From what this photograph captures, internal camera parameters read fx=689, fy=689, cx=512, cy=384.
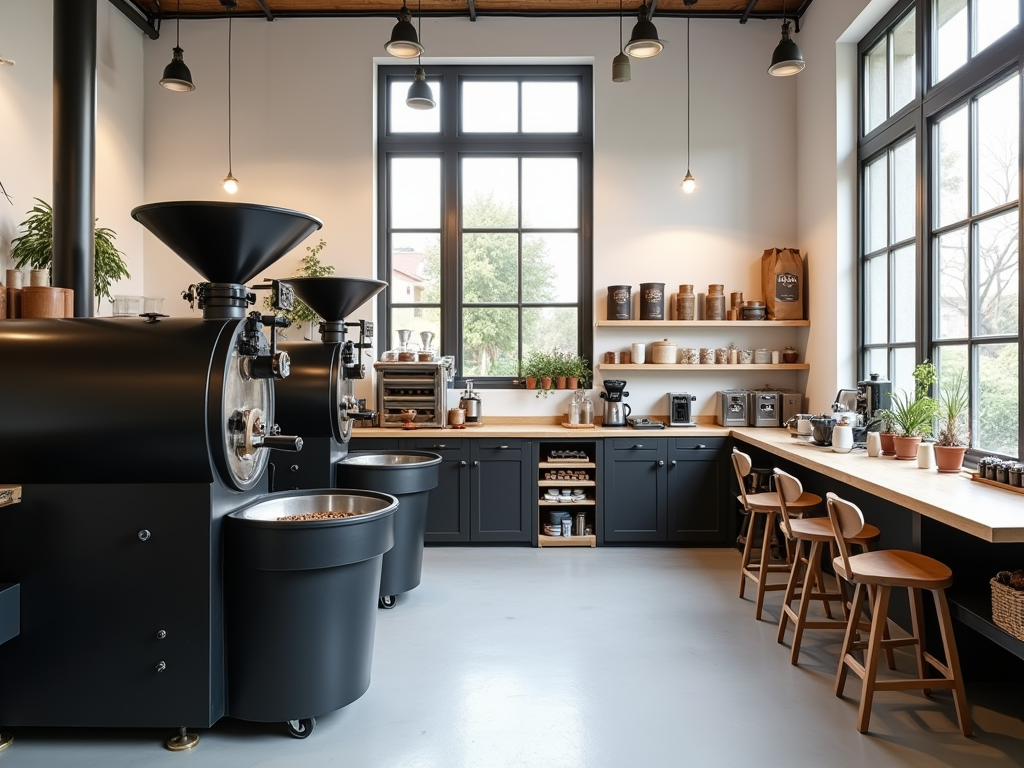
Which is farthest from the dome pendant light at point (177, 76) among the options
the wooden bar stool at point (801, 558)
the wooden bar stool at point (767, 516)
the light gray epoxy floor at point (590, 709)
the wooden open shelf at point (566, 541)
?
the wooden bar stool at point (801, 558)

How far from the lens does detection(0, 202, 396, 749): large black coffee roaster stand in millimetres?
2293

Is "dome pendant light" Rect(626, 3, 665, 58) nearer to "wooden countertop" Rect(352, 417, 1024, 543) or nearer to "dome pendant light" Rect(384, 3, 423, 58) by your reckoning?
"dome pendant light" Rect(384, 3, 423, 58)

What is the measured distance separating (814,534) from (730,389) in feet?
8.34

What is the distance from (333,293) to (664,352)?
2.73m

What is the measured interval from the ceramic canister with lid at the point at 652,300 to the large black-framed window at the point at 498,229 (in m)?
0.50

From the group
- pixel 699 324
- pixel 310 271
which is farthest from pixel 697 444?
pixel 310 271

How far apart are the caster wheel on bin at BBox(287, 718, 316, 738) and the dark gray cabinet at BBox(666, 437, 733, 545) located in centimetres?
318

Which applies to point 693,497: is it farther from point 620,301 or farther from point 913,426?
point 913,426

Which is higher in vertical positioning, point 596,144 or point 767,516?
point 596,144

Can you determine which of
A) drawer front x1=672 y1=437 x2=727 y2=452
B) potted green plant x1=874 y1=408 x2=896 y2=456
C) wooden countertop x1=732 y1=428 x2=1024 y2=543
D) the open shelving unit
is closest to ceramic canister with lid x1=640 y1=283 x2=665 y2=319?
drawer front x1=672 y1=437 x2=727 y2=452

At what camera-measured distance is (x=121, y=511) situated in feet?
7.69

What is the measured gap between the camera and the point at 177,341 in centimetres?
235

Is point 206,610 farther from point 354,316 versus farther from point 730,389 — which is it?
point 730,389

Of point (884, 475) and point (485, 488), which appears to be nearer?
point (884, 475)
